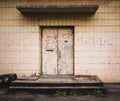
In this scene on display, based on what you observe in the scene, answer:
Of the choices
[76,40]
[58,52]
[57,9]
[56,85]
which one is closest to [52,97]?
[56,85]

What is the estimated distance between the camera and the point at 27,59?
9.66m

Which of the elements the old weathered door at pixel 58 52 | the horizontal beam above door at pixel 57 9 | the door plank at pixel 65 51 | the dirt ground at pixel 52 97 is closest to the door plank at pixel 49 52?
the old weathered door at pixel 58 52

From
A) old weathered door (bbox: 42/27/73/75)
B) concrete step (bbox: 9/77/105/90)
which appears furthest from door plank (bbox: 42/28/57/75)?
concrete step (bbox: 9/77/105/90)

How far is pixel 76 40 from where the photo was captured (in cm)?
962

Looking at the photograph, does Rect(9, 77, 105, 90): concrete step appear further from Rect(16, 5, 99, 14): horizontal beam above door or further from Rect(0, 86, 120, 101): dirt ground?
Rect(16, 5, 99, 14): horizontal beam above door

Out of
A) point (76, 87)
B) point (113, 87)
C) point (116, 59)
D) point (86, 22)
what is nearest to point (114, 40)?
point (116, 59)

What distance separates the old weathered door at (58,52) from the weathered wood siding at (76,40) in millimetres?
321

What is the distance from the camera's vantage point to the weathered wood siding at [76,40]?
376 inches

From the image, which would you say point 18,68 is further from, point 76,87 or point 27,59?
point 76,87

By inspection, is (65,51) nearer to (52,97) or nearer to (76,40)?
(76,40)

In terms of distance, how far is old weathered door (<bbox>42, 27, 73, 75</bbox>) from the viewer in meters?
9.88

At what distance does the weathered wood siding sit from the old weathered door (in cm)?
32

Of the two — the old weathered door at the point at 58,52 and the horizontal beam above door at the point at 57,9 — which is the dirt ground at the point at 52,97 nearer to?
the old weathered door at the point at 58,52

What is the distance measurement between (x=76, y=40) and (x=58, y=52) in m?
0.96
